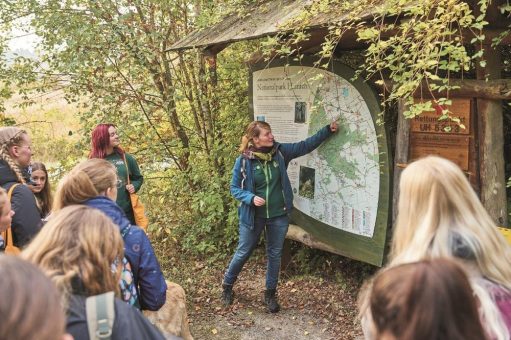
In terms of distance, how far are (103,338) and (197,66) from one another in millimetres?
5699

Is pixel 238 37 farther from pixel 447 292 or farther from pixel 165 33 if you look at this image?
pixel 447 292

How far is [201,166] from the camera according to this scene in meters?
6.64

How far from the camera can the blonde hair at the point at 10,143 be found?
3119mm

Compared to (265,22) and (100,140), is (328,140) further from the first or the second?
(100,140)

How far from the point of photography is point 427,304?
1.16 m

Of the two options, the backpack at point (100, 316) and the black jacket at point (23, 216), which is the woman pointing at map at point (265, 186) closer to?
the black jacket at point (23, 216)

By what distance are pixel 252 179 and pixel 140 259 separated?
2295mm

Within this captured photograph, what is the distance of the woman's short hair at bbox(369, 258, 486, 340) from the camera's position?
1157 millimetres

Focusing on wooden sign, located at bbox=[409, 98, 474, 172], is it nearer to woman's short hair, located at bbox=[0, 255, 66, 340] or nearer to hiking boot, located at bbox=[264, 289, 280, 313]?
hiking boot, located at bbox=[264, 289, 280, 313]

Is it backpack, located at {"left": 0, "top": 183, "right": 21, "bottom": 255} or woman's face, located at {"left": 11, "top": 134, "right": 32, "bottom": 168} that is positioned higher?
woman's face, located at {"left": 11, "top": 134, "right": 32, "bottom": 168}

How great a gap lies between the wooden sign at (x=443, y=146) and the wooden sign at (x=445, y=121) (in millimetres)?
51

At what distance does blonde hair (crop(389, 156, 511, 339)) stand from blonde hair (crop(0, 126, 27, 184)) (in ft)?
8.46

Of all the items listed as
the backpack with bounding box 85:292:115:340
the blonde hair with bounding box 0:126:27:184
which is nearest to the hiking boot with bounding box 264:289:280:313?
the blonde hair with bounding box 0:126:27:184

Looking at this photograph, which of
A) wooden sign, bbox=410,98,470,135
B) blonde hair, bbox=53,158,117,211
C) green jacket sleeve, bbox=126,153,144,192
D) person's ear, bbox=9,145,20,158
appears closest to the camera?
blonde hair, bbox=53,158,117,211
